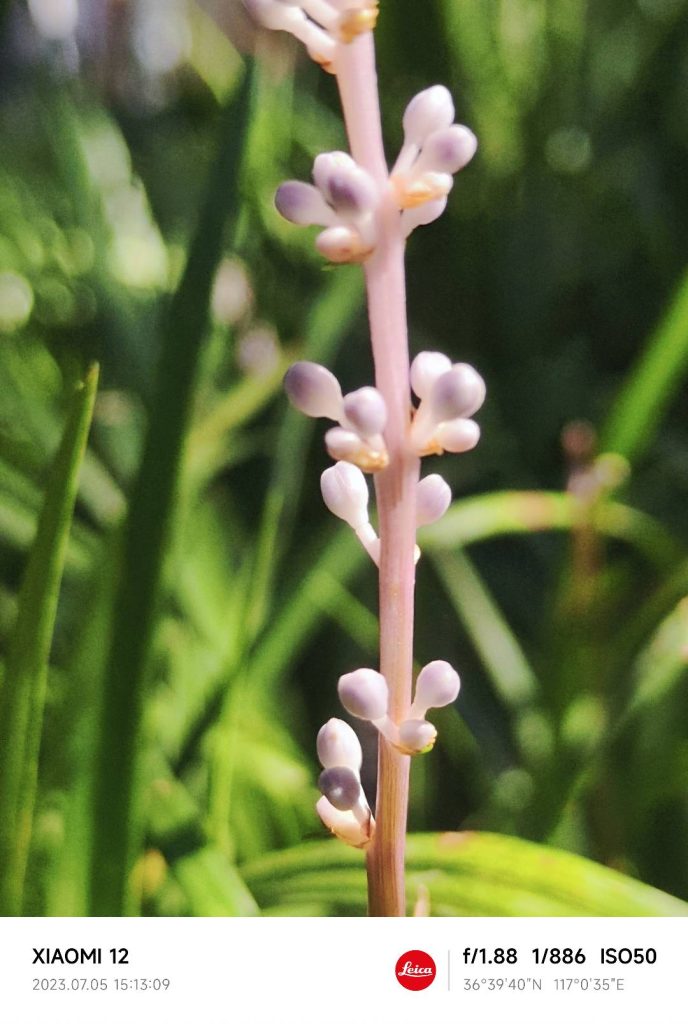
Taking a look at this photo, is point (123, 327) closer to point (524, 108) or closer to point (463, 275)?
point (463, 275)

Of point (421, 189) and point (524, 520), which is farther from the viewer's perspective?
point (524, 520)

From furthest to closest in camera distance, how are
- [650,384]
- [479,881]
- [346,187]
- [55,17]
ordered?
1. [55,17]
2. [650,384]
3. [479,881]
4. [346,187]

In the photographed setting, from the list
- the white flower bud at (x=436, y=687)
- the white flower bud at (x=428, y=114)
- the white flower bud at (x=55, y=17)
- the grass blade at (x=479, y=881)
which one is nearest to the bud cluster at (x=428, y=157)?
the white flower bud at (x=428, y=114)

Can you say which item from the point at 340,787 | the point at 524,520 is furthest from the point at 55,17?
the point at 340,787

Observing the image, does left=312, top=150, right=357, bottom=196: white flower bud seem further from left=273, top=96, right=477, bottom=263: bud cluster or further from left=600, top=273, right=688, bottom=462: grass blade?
left=600, top=273, right=688, bottom=462: grass blade

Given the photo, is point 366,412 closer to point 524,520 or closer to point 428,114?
point 428,114

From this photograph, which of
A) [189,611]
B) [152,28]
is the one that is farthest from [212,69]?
[189,611]
